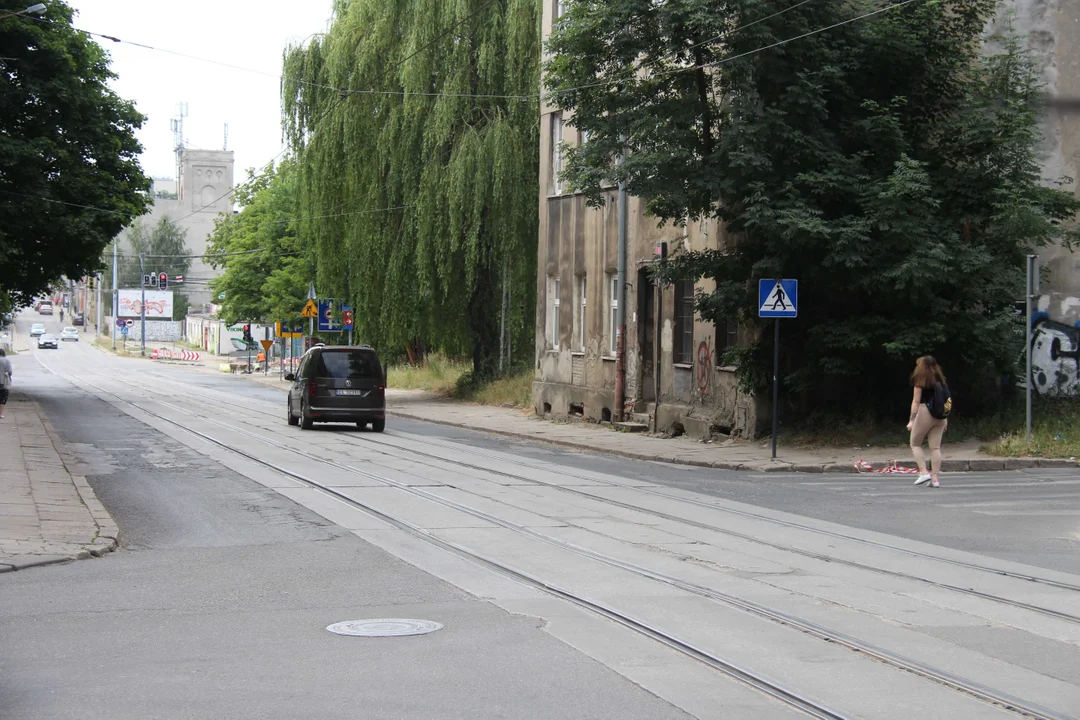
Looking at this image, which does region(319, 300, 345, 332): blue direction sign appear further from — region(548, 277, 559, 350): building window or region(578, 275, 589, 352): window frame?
region(578, 275, 589, 352): window frame

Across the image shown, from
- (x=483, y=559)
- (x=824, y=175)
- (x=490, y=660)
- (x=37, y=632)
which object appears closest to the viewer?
(x=490, y=660)

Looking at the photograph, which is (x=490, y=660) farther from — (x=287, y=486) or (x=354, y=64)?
(x=354, y=64)

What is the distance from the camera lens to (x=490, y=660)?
6.68 metres

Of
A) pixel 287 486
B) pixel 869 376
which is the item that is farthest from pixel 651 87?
pixel 287 486

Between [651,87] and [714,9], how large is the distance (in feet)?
6.66

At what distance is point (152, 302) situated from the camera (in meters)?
140

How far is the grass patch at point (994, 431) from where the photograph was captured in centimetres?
1917

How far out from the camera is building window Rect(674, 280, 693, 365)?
26219mm

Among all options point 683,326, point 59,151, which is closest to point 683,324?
point 683,326

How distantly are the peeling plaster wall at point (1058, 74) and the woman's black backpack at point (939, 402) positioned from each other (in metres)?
6.82

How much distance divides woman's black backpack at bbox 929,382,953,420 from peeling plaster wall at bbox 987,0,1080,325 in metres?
6.82

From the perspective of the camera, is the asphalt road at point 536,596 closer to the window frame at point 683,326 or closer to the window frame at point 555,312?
the window frame at point 683,326

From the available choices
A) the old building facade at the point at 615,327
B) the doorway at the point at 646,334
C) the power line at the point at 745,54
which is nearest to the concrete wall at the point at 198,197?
the old building facade at the point at 615,327

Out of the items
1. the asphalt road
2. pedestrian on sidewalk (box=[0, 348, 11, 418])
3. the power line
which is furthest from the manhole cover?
pedestrian on sidewalk (box=[0, 348, 11, 418])
